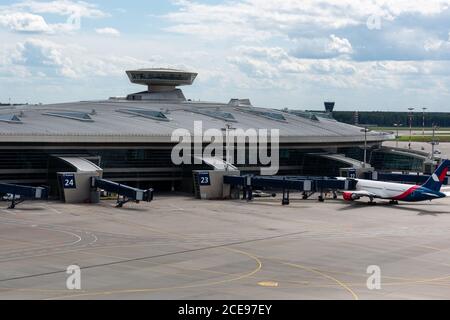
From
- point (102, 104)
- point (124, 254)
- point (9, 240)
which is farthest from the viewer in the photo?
point (102, 104)

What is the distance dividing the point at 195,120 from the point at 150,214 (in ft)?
163

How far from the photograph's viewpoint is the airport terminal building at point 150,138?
11806 centimetres

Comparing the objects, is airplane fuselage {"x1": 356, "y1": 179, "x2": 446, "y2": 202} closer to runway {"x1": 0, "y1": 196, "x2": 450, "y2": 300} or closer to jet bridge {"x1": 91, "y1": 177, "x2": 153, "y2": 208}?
runway {"x1": 0, "y1": 196, "x2": 450, "y2": 300}

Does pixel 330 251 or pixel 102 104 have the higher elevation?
pixel 102 104

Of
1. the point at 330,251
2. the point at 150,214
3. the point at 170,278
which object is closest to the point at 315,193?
the point at 150,214

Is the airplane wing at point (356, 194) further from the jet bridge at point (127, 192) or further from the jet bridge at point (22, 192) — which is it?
the jet bridge at point (22, 192)

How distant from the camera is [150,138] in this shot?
12544cm

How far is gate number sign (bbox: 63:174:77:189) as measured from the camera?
354 ft

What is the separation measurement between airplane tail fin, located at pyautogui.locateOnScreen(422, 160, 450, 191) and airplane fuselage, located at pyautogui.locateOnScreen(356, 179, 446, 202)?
0.79m

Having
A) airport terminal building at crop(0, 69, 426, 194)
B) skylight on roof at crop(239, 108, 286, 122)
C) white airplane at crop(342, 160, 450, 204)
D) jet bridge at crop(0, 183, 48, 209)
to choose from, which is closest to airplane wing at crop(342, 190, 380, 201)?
white airplane at crop(342, 160, 450, 204)

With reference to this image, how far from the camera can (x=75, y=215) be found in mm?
93625

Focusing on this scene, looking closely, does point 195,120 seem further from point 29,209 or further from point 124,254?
point 124,254

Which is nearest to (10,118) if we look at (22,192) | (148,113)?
(148,113)

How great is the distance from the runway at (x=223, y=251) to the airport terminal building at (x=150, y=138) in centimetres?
1532
